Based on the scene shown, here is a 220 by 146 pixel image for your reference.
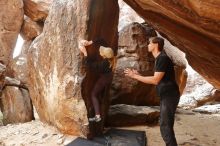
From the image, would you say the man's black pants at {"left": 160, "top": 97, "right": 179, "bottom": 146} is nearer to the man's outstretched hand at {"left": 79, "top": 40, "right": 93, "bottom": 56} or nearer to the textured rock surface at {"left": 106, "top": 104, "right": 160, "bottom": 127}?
the man's outstretched hand at {"left": 79, "top": 40, "right": 93, "bottom": 56}

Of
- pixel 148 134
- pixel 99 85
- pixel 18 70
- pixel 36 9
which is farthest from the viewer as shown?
pixel 36 9

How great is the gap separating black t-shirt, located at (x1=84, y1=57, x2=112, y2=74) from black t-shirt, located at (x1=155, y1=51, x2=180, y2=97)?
76.7 inches

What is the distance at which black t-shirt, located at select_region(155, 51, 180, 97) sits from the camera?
19.5ft

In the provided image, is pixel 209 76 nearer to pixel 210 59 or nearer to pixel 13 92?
pixel 210 59

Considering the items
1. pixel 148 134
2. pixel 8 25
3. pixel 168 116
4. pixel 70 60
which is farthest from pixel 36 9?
pixel 168 116

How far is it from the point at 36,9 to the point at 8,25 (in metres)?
1.99

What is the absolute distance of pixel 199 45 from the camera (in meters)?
→ 8.39

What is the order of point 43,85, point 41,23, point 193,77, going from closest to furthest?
1. point 43,85
2. point 41,23
3. point 193,77

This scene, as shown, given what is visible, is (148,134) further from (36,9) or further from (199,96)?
(199,96)

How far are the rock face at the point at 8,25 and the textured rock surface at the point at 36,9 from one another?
94 centimetres

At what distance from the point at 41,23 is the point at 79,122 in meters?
10.6

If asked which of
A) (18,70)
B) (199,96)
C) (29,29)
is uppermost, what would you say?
(29,29)

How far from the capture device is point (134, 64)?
1099cm

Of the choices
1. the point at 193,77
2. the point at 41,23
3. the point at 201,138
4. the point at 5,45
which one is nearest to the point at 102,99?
the point at 201,138
